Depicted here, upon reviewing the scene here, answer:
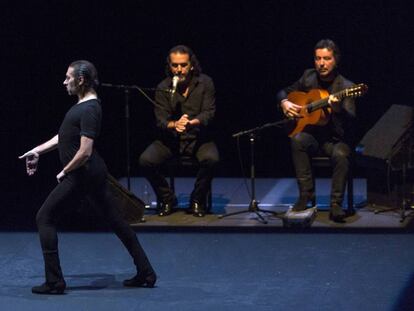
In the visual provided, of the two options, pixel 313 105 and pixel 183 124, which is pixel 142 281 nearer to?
pixel 183 124

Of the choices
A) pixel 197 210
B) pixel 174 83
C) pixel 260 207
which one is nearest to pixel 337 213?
pixel 260 207

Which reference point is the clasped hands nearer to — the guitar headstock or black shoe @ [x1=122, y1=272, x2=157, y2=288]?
the guitar headstock

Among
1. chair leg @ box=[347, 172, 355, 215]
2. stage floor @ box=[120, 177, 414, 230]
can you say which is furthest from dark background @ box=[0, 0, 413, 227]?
chair leg @ box=[347, 172, 355, 215]

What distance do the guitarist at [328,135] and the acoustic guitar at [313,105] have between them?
0.05 metres

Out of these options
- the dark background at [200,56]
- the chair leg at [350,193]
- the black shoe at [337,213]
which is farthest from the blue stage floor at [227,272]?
the dark background at [200,56]

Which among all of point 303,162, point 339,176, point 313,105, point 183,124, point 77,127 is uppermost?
point 77,127

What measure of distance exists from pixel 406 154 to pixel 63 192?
145 inches

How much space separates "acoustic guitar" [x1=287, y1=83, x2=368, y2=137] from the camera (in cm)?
873

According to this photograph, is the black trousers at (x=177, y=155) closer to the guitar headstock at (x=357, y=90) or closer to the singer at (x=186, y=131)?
the singer at (x=186, y=131)

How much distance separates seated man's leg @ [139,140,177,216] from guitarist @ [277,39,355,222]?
3.58 feet

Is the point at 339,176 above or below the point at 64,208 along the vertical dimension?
below

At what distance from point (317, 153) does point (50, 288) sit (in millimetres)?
3200

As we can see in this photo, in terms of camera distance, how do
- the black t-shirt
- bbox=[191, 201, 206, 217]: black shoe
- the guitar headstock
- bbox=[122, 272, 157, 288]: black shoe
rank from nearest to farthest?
the black t-shirt < bbox=[122, 272, 157, 288]: black shoe < the guitar headstock < bbox=[191, 201, 206, 217]: black shoe

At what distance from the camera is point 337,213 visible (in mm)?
8766
